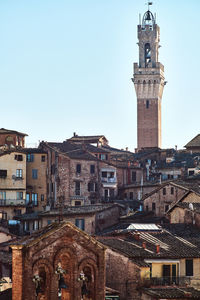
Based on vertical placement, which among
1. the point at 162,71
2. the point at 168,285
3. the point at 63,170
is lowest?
the point at 168,285

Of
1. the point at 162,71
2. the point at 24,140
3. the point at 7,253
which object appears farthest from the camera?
the point at 162,71

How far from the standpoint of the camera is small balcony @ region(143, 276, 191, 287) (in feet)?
176

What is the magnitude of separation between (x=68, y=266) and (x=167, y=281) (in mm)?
14979

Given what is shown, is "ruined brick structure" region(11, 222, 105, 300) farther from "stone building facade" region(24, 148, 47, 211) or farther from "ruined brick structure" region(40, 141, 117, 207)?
"stone building facade" region(24, 148, 47, 211)

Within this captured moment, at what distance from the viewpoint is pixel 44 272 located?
41.0 m

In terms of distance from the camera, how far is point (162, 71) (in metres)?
144

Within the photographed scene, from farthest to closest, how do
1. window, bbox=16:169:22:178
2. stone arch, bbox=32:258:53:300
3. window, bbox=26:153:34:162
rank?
window, bbox=26:153:34:162, window, bbox=16:169:22:178, stone arch, bbox=32:258:53:300

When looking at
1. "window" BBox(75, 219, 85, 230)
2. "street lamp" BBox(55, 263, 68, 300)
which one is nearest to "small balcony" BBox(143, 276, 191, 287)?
"street lamp" BBox(55, 263, 68, 300)

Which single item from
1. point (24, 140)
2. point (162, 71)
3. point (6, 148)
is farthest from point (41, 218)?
point (162, 71)

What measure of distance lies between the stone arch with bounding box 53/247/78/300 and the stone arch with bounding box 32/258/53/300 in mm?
332

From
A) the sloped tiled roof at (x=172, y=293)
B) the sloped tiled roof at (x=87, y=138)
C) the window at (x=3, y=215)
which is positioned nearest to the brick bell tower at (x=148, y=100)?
the sloped tiled roof at (x=87, y=138)

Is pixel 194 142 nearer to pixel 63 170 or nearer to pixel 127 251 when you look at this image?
pixel 63 170

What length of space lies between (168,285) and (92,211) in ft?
92.8

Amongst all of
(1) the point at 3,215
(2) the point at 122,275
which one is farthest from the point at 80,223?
(2) the point at 122,275
